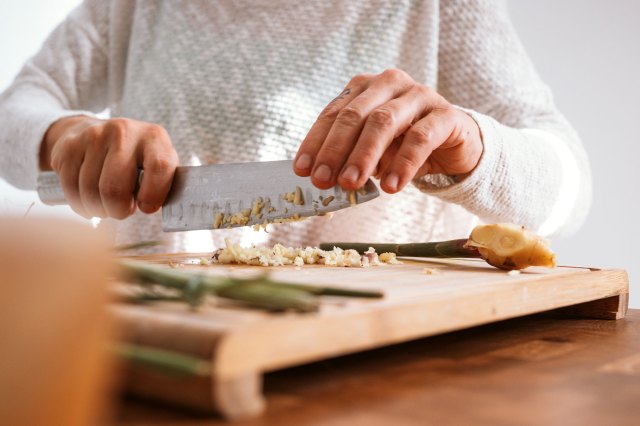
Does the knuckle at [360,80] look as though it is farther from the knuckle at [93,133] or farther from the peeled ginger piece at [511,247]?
the knuckle at [93,133]

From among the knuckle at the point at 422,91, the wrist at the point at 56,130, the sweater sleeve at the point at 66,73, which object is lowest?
the wrist at the point at 56,130

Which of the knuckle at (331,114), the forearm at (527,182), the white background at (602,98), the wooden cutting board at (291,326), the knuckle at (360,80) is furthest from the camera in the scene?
the white background at (602,98)

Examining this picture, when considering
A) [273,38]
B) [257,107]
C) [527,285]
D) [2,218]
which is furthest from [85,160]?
[2,218]

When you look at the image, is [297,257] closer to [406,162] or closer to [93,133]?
[406,162]

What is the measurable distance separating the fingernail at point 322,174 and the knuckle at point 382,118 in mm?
97

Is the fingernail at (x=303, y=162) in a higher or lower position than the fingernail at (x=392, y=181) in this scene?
higher

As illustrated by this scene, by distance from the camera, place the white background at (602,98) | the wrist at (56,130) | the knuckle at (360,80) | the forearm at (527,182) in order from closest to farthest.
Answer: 1. the knuckle at (360,80)
2. the forearm at (527,182)
3. the wrist at (56,130)
4. the white background at (602,98)

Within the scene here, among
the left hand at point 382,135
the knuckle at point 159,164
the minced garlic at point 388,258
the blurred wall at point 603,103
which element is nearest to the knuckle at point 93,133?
the knuckle at point 159,164

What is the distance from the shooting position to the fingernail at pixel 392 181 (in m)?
0.95

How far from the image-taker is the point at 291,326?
18.3 inches

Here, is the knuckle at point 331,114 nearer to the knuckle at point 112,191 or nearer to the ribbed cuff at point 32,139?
the knuckle at point 112,191

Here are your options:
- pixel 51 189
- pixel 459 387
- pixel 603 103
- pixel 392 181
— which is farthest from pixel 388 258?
pixel 603 103

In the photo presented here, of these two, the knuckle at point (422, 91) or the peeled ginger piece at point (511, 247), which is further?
the knuckle at point (422, 91)

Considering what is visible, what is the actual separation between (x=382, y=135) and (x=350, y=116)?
6cm
